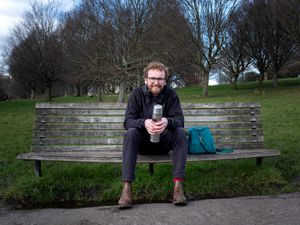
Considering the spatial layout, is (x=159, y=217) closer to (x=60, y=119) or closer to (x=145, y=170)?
(x=145, y=170)

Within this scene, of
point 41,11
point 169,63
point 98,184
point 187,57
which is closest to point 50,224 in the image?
point 98,184

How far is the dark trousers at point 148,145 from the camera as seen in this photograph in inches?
145

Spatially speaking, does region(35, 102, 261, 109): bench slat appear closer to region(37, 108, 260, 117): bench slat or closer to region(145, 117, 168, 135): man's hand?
region(37, 108, 260, 117): bench slat

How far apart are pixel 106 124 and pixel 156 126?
4.64 ft

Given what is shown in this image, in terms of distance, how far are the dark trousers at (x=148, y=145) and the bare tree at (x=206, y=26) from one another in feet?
79.4

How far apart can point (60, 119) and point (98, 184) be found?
1111 mm

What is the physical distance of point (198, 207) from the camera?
360 centimetres

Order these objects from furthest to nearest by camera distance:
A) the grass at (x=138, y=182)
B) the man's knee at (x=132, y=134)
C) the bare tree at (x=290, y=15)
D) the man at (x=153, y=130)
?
the bare tree at (x=290, y=15), the grass at (x=138, y=182), the man's knee at (x=132, y=134), the man at (x=153, y=130)

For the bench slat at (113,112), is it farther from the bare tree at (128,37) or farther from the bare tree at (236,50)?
the bare tree at (236,50)

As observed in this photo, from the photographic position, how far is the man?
12.0 ft

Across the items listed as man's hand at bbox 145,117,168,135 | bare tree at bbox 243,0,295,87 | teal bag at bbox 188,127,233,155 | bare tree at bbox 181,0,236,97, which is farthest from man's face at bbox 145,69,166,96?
bare tree at bbox 243,0,295,87

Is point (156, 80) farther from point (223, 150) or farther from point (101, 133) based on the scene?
point (223, 150)

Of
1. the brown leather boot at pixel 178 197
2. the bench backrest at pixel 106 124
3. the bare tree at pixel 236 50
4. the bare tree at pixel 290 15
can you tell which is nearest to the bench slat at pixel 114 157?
the bench backrest at pixel 106 124

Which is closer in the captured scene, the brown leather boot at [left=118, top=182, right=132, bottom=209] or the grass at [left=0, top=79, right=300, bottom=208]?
the brown leather boot at [left=118, top=182, right=132, bottom=209]
